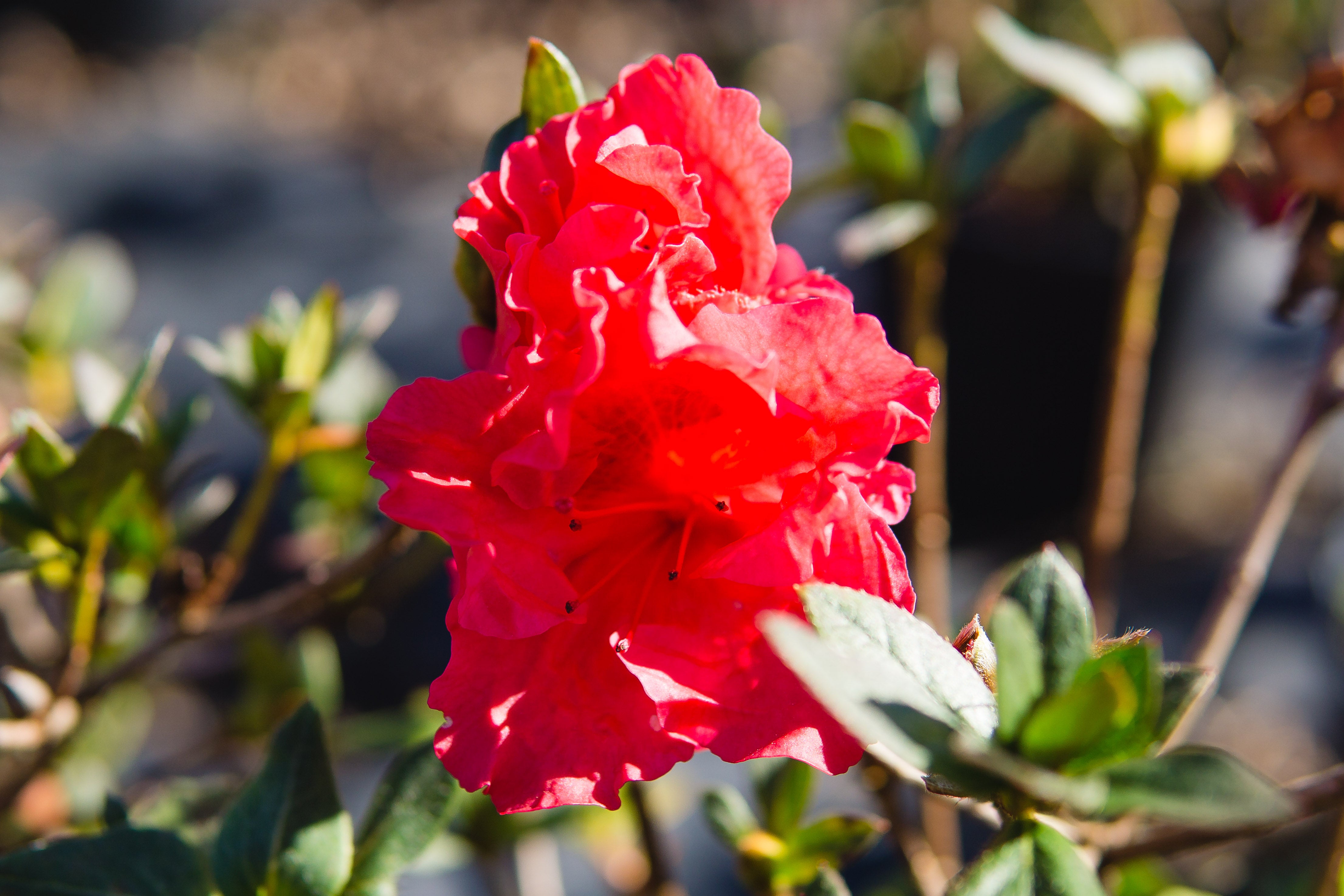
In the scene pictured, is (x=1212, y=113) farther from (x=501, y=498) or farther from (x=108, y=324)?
(x=108, y=324)

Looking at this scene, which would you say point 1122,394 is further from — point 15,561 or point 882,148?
point 15,561

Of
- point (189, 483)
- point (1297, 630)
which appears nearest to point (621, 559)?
point (189, 483)

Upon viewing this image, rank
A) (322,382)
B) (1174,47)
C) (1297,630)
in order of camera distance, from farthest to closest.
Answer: (1297,630) → (1174,47) → (322,382)

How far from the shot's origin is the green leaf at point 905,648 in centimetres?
40

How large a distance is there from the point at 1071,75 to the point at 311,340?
551 mm

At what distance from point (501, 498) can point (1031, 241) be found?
1889mm

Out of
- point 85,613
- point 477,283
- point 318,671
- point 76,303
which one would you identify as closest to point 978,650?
point 477,283

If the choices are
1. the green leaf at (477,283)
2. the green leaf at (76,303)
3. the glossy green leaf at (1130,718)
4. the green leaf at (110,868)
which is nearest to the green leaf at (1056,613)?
the glossy green leaf at (1130,718)

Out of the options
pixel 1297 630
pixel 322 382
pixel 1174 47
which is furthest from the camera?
pixel 1297 630

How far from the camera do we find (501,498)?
471 millimetres

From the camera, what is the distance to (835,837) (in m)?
0.58

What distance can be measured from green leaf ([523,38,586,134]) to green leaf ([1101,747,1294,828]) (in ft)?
1.25

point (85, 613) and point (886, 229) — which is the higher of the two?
point (886, 229)

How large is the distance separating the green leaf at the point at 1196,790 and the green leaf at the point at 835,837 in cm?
20
